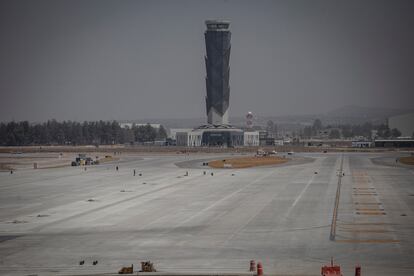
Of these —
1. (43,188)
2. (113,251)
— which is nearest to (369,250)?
(113,251)

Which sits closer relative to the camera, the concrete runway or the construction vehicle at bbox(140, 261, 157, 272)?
the construction vehicle at bbox(140, 261, 157, 272)

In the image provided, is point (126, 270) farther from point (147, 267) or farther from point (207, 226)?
point (207, 226)

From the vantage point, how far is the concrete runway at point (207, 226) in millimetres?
37312

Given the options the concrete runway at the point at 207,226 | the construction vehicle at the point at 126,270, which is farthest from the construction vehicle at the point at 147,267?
the concrete runway at the point at 207,226

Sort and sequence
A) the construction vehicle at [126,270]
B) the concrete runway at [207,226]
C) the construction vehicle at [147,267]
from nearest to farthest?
the construction vehicle at [126,270] < the construction vehicle at [147,267] < the concrete runway at [207,226]

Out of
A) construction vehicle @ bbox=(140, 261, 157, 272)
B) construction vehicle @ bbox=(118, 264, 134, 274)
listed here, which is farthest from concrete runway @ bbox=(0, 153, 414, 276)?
construction vehicle @ bbox=(118, 264, 134, 274)

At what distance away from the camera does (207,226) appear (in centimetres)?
5122

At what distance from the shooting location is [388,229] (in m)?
48.6

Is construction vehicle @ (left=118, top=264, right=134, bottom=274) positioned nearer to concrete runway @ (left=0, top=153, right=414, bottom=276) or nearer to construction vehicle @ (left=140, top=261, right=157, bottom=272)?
construction vehicle @ (left=140, top=261, right=157, bottom=272)

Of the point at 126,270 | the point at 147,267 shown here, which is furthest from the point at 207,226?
the point at 126,270

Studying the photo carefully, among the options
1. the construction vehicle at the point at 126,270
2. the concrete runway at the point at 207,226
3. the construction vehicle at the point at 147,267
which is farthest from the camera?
the concrete runway at the point at 207,226

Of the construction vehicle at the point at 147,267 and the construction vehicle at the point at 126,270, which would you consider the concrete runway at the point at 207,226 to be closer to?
the construction vehicle at the point at 147,267

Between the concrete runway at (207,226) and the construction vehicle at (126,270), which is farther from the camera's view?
the concrete runway at (207,226)

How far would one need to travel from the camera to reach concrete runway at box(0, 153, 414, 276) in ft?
122
